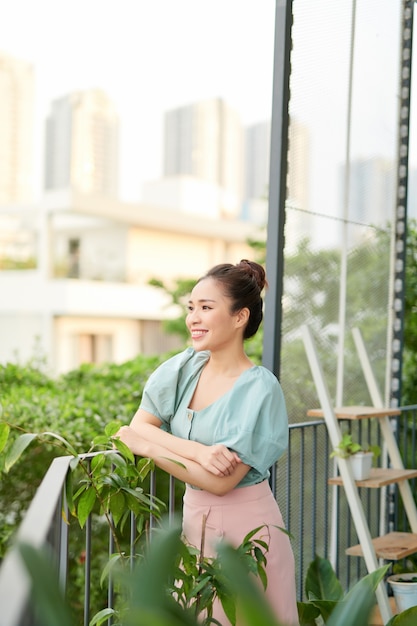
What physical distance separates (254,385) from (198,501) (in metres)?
0.29

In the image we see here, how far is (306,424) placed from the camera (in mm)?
2891

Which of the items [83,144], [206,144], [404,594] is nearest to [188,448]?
[404,594]

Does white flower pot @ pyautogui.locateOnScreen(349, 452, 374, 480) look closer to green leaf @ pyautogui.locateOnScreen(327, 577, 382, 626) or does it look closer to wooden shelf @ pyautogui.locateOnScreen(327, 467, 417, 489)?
wooden shelf @ pyautogui.locateOnScreen(327, 467, 417, 489)

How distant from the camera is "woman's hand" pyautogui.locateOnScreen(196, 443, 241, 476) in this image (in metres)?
1.76

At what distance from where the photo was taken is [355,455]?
2.96m

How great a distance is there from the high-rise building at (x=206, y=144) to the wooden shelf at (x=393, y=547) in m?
32.3

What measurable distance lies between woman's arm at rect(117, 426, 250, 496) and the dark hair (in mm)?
345

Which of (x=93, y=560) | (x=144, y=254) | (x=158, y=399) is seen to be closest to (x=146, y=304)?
(x=144, y=254)

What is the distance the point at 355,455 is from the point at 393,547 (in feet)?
1.20

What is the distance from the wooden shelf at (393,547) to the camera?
9.51ft

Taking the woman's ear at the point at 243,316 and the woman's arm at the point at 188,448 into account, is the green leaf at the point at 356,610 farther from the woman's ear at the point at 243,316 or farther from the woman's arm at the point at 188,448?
A: the woman's ear at the point at 243,316

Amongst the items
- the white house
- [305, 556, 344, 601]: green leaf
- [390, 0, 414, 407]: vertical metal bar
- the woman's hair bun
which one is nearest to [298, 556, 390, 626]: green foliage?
[305, 556, 344, 601]: green leaf

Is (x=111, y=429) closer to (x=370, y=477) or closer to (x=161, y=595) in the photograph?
(x=161, y=595)

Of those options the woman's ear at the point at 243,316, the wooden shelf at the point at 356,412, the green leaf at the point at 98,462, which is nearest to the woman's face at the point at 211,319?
the woman's ear at the point at 243,316
